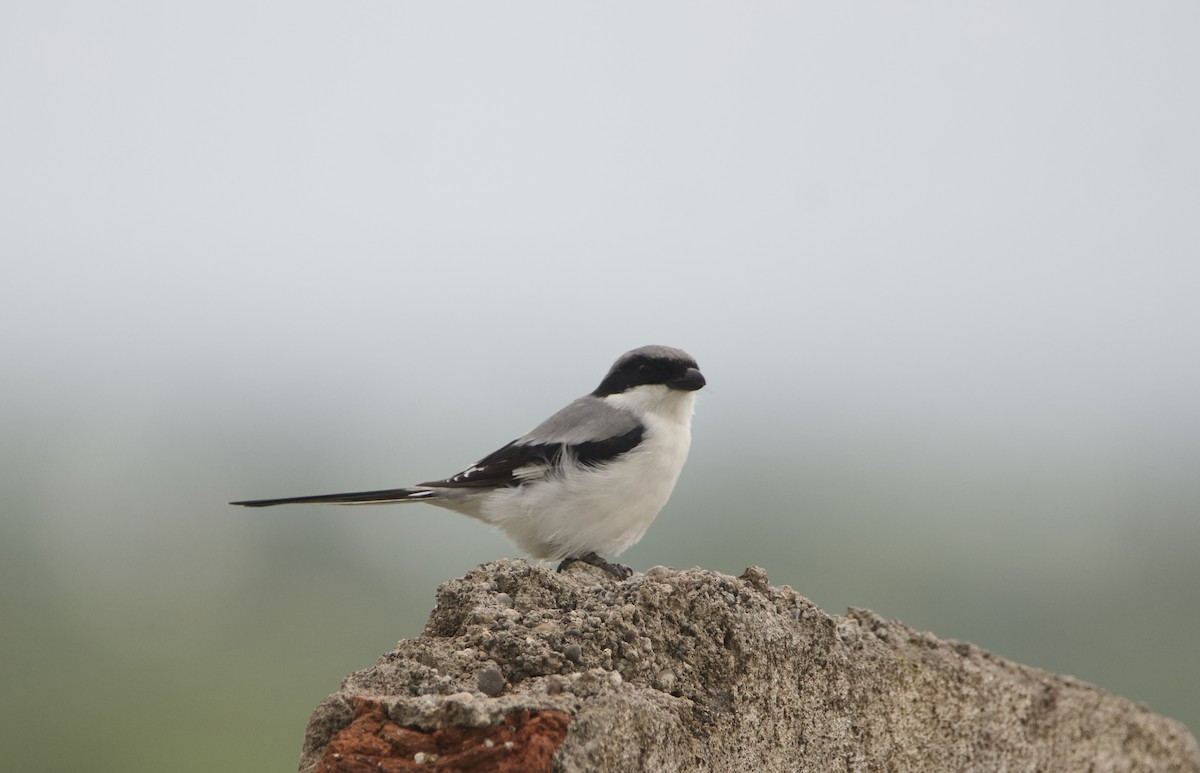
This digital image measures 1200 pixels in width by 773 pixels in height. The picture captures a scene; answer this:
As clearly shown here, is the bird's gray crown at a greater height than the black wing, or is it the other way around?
the bird's gray crown

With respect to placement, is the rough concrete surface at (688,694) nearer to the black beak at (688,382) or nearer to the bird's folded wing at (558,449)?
the bird's folded wing at (558,449)

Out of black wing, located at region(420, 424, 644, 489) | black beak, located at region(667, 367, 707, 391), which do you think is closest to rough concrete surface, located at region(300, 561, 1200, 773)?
black wing, located at region(420, 424, 644, 489)

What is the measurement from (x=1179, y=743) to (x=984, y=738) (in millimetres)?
1162

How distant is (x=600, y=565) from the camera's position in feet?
17.7

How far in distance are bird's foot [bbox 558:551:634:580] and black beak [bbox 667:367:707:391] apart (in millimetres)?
957

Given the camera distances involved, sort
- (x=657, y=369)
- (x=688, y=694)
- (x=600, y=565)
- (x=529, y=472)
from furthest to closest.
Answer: (x=657, y=369), (x=529, y=472), (x=600, y=565), (x=688, y=694)

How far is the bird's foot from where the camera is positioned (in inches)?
205

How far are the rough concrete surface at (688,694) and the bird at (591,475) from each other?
128cm

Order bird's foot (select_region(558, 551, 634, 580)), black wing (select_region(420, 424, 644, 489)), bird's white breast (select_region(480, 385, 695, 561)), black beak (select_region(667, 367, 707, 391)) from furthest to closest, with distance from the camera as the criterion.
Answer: black beak (select_region(667, 367, 707, 391)), black wing (select_region(420, 424, 644, 489)), bird's white breast (select_region(480, 385, 695, 561)), bird's foot (select_region(558, 551, 634, 580))

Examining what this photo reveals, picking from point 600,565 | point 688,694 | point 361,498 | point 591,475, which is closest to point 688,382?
point 591,475

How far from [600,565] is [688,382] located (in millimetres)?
1062

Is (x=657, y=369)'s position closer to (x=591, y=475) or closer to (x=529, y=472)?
(x=591, y=475)

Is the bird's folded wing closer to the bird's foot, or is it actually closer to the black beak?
the black beak

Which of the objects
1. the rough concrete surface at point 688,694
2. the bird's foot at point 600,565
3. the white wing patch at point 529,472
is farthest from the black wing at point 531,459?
the rough concrete surface at point 688,694
